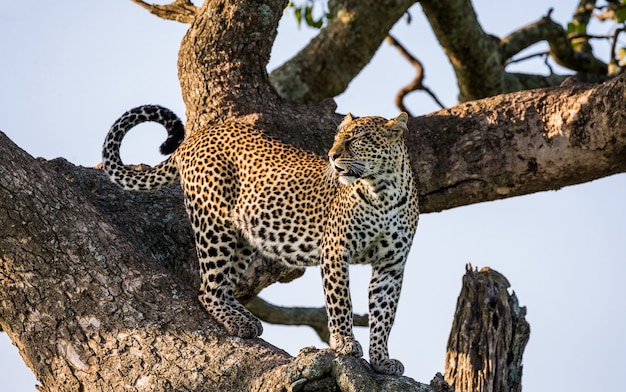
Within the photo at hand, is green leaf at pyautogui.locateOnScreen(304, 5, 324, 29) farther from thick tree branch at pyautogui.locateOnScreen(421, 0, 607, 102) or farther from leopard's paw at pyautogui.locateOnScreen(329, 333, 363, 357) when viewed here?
leopard's paw at pyautogui.locateOnScreen(329, 333, 363, 357)

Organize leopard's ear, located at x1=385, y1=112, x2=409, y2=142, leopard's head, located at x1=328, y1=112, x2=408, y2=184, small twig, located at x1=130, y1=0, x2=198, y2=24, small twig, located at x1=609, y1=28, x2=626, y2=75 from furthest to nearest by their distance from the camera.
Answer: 1. small twig, located at x1=609, y1=28, x2=626, y2=75
2. small twig, located at x1=130, y1=0, x2=198, y2=24
3. leopard's ear, located at x1=385, y1=112, x2=409, y2=142
4. leopard's head, located at x1=328, y1=112, x2=408, y2=184

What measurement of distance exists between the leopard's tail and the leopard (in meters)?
0.01

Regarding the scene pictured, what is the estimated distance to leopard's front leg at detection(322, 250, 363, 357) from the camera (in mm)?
8945

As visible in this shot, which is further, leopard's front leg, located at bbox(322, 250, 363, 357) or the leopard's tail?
the leopard's tail

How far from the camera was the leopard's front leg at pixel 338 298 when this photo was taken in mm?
8945

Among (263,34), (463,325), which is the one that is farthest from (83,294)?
(263,34)

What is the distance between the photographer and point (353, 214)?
908 cm

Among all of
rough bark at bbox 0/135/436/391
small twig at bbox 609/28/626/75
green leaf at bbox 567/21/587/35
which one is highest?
green leaf at bbox 567/21/587/35

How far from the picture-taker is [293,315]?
13969mm

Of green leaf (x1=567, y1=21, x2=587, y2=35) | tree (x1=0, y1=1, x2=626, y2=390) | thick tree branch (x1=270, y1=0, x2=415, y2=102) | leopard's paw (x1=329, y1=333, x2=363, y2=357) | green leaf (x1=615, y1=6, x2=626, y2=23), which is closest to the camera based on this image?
tree (x1=0, y1=1, x2=626, y2=390)

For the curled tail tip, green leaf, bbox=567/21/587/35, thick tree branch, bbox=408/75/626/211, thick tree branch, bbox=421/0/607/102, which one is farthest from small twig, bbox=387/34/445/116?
the curled tail tip

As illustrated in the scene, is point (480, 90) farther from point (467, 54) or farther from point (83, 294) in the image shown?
point (83, 294)

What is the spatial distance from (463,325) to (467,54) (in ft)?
19.4

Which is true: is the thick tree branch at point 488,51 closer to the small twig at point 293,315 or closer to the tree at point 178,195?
the tree at point 178,195
